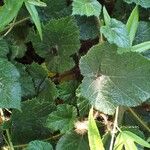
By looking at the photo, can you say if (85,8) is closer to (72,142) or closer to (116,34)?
(116,34)

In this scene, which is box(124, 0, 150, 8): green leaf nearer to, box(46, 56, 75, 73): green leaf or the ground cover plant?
the ground cover plant

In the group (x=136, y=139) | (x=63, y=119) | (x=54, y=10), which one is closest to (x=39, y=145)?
(x=63, y=119)

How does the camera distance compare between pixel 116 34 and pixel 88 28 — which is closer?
pixel 116 34

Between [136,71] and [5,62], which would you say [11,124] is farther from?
[136,71]

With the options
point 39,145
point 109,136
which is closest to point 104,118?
point 109,136

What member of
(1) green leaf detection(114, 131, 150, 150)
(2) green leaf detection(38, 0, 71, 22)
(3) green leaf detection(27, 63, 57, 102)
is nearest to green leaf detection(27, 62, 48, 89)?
(3) green leaf detection(27, 63, 57, 102)

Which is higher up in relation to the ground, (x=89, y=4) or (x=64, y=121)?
(x=89, y=4)

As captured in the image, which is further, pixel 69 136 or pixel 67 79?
pixel 67 79
